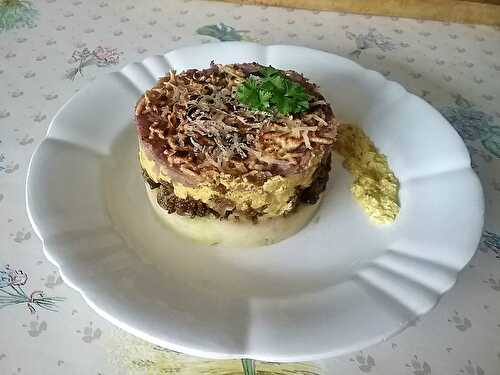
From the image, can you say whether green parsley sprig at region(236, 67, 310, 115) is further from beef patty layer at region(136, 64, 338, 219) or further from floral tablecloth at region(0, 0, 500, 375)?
floral tablecloth at region(0, 0, 500, 375)

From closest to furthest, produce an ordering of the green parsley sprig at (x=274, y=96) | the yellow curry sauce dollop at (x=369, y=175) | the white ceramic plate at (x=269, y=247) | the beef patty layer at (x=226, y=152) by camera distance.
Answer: the white ceramic plate at (x=269, y=247) → the beef patty layer at (x=226, y=152) → the green parsley sprig at (x=274, y=96) → the yellow curry sauce dollop at (x=369, y=175)

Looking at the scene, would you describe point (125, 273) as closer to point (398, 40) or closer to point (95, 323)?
point (95, 323)

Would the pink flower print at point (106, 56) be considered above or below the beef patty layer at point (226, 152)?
below

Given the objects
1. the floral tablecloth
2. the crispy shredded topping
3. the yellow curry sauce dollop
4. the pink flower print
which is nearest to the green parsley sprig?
the crispy shredded topping

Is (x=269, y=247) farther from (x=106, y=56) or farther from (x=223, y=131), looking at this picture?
(x=106, y=56)

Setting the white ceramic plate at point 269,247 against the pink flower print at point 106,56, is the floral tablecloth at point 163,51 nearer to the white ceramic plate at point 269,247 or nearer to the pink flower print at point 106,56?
the pink flower print at point 106,56

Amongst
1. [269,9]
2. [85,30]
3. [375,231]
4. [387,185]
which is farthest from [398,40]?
[85,30]

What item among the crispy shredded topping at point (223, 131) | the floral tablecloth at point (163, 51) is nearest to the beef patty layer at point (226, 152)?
the crispy shredded topping at point (223, 131)
